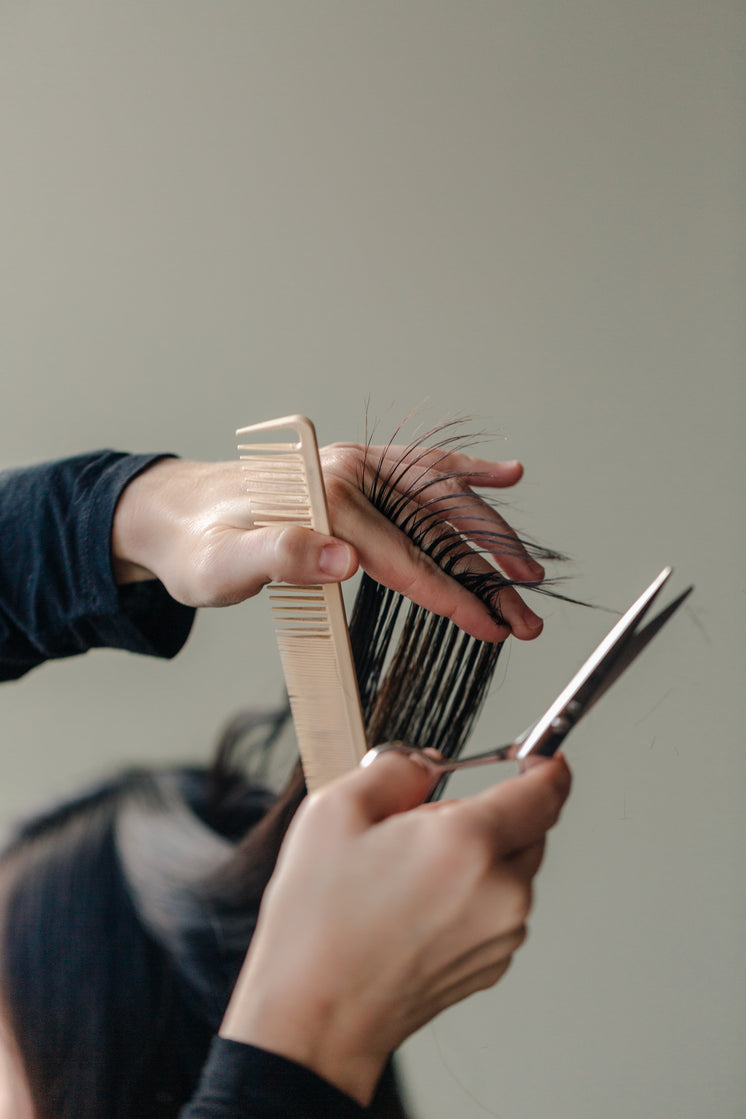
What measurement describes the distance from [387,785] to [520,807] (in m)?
0.07

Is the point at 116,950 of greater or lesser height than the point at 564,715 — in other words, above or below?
below

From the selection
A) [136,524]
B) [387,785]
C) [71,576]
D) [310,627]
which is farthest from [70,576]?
[387,785]

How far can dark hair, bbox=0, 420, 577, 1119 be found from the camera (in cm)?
75

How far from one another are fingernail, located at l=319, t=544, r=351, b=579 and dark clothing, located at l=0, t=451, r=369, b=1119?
1.07ft

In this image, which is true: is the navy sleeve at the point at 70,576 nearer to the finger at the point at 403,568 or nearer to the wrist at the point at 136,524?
the wrist at the point at 136,524

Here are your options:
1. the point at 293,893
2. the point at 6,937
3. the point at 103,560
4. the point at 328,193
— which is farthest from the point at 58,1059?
the point at 328,193

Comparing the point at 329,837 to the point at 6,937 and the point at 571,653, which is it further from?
the point at 6,937

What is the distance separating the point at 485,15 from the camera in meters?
1.00

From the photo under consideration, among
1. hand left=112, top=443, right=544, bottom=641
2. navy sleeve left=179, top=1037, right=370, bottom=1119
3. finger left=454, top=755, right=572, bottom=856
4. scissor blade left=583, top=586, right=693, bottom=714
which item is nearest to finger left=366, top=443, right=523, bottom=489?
hand left=112, top=443, right=544, bottom=641

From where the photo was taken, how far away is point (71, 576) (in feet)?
2.88

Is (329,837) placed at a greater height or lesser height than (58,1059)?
greater

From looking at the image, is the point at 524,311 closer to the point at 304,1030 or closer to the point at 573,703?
the point at 573,703

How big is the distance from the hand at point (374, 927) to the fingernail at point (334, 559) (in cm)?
22

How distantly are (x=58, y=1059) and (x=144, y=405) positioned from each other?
0.92 m
